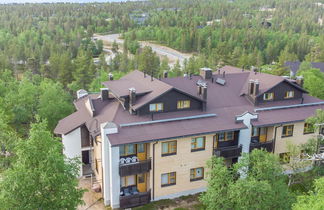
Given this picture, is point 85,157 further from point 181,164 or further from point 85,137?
point 181,164

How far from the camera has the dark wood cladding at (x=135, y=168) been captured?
25.1 meters

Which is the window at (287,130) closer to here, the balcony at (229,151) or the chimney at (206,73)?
the balcony at (229,151)

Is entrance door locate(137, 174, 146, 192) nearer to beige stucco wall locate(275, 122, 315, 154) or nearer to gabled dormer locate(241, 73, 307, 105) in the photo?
beige stucco wall locate(275, 122, 315, 154)

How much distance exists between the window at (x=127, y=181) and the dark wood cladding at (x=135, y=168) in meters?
1.42

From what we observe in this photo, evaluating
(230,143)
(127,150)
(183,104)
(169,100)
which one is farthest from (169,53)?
(127,150)

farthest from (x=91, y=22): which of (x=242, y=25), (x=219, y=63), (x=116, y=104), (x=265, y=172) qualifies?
(x=265, y=172)

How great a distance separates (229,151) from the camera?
91.6 ft

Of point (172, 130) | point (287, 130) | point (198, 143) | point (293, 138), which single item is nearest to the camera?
point (172, 130)

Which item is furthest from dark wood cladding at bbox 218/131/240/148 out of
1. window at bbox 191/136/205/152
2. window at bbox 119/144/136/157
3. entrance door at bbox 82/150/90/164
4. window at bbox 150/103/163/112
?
entrance door at bbox 82/150/90/164

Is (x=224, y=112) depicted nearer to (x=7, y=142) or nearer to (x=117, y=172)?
(x=117, y=172)

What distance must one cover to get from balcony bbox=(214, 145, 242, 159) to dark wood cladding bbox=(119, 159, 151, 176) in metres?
5.92

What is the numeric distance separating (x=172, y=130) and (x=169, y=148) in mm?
1488

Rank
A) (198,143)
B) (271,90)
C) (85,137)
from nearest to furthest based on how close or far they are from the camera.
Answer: (198,143) < (85,137) < (271,90)

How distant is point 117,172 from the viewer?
25203mm
